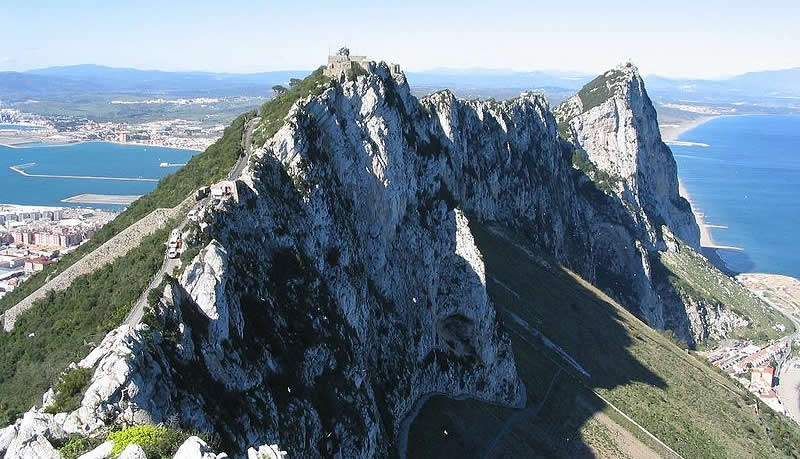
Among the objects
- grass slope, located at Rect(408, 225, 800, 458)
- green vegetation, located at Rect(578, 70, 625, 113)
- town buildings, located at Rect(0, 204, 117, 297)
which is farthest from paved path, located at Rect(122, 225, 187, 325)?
green vegetation, located at Rect(578, 70, 625, 113)

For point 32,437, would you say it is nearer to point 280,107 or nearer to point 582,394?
point 280,107

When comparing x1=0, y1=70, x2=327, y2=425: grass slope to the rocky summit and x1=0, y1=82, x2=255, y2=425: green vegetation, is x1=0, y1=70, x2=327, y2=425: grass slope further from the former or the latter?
the rocky summit

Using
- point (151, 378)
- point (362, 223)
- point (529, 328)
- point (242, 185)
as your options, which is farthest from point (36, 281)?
point (529, 328)

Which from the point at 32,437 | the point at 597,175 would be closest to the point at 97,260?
the point at 32,437

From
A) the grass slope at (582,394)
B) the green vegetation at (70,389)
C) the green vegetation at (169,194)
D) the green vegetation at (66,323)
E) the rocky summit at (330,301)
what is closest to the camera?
the green vegetation at (70,389)

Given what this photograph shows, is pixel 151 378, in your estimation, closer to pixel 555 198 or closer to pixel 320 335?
pixel 320 335

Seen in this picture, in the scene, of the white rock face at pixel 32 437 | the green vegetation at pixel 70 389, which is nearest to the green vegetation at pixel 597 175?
the green vegetation at pixel 70 389

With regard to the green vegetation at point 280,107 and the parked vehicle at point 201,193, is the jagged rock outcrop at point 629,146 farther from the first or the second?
the parked vehicle at point 201,193
